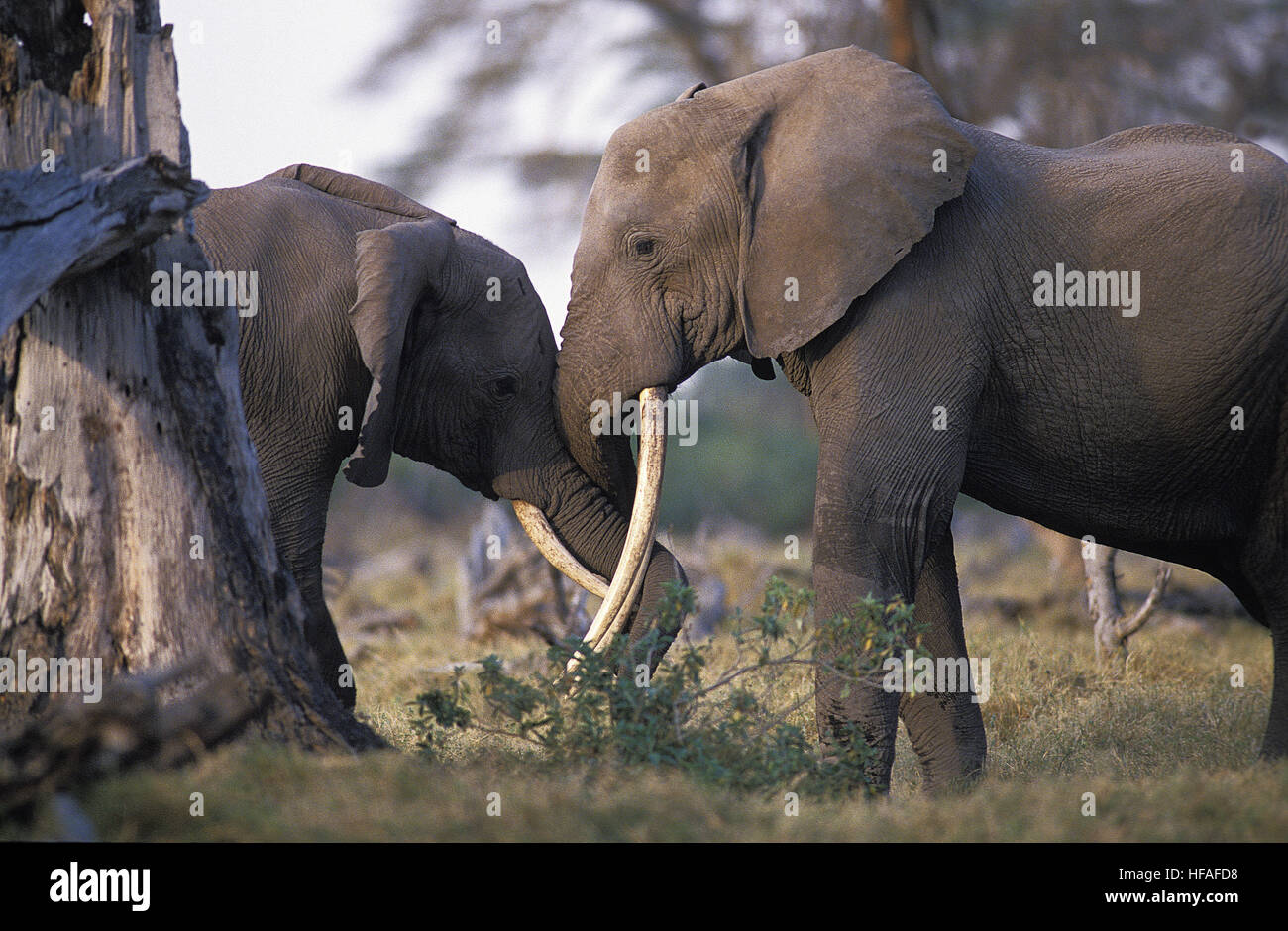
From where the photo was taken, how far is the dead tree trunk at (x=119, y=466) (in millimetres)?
4238

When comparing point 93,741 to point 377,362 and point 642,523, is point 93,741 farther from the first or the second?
point 377,362

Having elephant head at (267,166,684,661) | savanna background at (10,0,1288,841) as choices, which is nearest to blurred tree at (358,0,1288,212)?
savanna background at (10,0,1288,841)

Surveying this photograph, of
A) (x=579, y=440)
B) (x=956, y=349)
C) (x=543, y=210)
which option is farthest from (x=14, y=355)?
(x=543, y=210)

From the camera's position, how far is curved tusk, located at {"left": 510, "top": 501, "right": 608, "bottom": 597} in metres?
6.30

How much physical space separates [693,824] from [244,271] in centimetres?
341

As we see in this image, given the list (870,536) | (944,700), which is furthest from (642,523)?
Result: (944,700)

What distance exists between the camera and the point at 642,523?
18.0ft

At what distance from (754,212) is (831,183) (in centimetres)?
32

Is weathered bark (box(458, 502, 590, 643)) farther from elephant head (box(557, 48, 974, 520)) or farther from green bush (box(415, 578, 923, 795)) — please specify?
green bush (box(415, 578, 923, 795))

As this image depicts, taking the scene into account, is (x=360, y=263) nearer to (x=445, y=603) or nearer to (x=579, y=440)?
(x=579, y=440)

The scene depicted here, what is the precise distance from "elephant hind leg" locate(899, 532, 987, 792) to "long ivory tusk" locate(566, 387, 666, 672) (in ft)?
3.99

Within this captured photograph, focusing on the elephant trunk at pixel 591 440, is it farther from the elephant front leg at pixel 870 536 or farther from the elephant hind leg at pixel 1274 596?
the elephant hind leg at pixel 1274 596

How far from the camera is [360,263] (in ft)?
19.5

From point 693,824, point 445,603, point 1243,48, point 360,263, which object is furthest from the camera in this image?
point 1243,48
